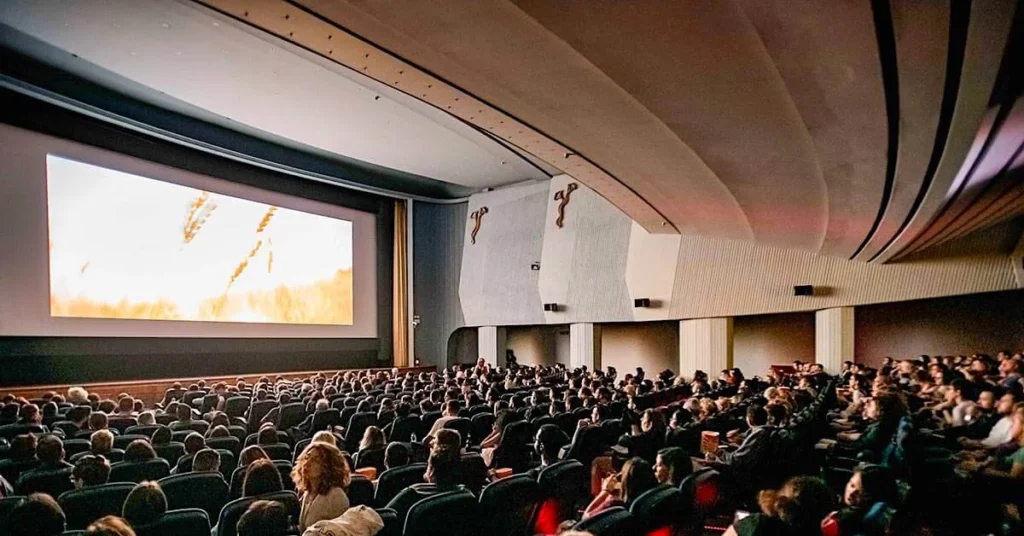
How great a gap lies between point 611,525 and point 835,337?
1278 cm

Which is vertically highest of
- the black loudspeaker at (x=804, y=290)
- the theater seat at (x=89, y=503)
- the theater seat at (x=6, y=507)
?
the black loudspeaker at (x=804, y=290)

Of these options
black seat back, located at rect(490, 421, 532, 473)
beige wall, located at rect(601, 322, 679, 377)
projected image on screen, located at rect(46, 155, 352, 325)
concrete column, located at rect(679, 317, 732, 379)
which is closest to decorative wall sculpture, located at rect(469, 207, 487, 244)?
projected image on screen, located at rect(46, 155, 352, 325)

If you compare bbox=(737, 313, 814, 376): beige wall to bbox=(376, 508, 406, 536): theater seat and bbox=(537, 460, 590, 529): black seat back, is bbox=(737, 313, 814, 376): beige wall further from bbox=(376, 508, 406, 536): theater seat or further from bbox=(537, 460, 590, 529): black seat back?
bbox=(376, 508, 406, 536): theater seat

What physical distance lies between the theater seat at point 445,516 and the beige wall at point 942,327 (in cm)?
1433

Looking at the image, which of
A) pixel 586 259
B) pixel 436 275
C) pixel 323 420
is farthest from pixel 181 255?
pixel 586 259

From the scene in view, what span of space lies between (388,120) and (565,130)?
9309mm

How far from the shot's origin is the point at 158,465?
4.69 metres

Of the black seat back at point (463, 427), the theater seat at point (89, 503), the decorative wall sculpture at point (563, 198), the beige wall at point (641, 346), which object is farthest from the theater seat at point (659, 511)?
the beige wall at point (641, 346)

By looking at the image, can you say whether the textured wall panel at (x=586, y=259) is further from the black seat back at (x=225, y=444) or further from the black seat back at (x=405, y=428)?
the black seat back at (x=225, y=444)

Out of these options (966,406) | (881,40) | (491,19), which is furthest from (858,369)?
(491,19)

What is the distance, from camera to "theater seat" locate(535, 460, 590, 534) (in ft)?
13.1

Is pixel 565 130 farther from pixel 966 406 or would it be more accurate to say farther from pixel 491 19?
pixel 966 406

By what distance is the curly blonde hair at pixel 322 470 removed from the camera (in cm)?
339

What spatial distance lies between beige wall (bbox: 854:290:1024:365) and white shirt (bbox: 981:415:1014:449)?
1008 centimetres
